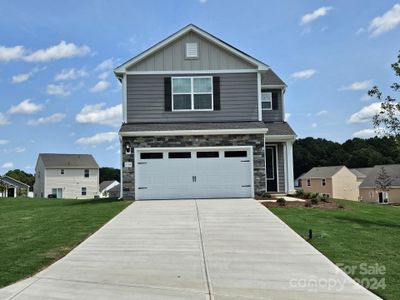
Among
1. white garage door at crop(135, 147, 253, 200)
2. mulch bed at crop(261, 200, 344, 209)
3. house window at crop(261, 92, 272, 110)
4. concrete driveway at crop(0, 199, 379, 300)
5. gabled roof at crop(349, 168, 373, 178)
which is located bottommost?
concrete driveway at crop(0, 199, 379, 300)

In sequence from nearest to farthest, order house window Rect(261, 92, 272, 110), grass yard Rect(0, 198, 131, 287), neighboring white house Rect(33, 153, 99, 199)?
1. grass yard Rect(0, 198, 131, 287)
2. house window Rect(261, 92, 272, 110)
3. neighboring white house Rect(33, 153, 99, 199)

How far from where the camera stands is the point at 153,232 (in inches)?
448

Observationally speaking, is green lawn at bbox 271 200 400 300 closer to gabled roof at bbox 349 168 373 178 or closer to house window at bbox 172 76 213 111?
house window at bbox 172 76 213 111

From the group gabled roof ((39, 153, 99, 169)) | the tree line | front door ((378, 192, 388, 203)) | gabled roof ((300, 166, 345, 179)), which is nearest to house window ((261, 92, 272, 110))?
gabled roof ((39, 153, 99, 169))

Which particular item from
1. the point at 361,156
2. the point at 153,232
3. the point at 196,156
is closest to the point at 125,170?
the point at 196,156

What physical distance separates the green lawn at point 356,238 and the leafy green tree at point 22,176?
256 feet

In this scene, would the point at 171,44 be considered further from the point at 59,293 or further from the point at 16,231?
the point at 59,293

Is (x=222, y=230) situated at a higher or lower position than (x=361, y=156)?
lower

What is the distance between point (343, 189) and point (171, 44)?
56.2 meters

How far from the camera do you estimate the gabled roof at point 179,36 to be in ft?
64.6

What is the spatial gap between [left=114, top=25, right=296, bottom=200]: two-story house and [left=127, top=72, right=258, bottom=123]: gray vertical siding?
4 centimetres

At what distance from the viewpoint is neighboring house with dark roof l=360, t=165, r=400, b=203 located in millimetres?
61812

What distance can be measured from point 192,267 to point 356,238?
4.58 m

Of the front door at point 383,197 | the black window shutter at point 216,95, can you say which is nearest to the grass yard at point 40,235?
the black window shutter at point 216,95
